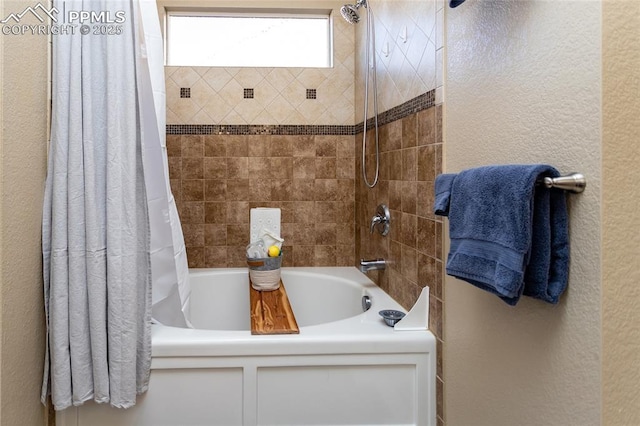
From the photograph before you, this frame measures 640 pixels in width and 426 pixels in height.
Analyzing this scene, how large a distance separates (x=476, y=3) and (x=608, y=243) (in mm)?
859

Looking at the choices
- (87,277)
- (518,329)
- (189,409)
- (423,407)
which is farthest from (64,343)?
(518,329)

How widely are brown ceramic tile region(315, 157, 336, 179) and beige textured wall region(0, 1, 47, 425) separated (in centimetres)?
176

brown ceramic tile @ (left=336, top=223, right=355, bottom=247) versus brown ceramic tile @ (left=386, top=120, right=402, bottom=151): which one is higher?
brown ceramic tile @ (left=386, top=120, right=402, bottom=151)

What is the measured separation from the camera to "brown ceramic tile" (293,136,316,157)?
305 cm

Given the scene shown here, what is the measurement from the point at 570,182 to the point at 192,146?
2.53m

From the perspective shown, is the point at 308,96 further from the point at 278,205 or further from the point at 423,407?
the point at 423,407

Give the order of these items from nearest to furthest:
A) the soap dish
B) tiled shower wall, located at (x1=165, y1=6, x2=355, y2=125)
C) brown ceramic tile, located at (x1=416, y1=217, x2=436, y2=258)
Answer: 1. brown ceramic tile, located at (x1=416, y1=217, x2=436, y2=258)
2. the soap dish
3. tiled shower wall, located at (x1=165, y1=6, x2=355, y2=125)

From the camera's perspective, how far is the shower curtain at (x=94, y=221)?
1.57 meters

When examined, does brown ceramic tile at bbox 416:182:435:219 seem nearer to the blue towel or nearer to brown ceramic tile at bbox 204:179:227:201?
the blue towel

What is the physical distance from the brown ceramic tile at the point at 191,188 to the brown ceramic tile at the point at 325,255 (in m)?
0.91

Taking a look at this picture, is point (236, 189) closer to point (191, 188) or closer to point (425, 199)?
point (191, 188)

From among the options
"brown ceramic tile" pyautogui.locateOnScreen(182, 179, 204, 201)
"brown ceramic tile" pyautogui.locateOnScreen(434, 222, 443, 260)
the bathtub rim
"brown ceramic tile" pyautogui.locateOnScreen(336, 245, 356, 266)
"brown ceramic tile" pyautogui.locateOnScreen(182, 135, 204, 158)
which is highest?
"brown ceramic tile" pyautogui.locateOnScreen(182, 135, 204, 158)

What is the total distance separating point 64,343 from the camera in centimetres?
156

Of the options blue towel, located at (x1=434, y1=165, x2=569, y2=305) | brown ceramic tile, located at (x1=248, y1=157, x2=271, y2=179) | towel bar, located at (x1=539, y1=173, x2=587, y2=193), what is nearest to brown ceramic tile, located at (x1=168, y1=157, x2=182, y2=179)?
brown ceramic tile, located at (x1=248, y1=157, x2=271, y2=179)
